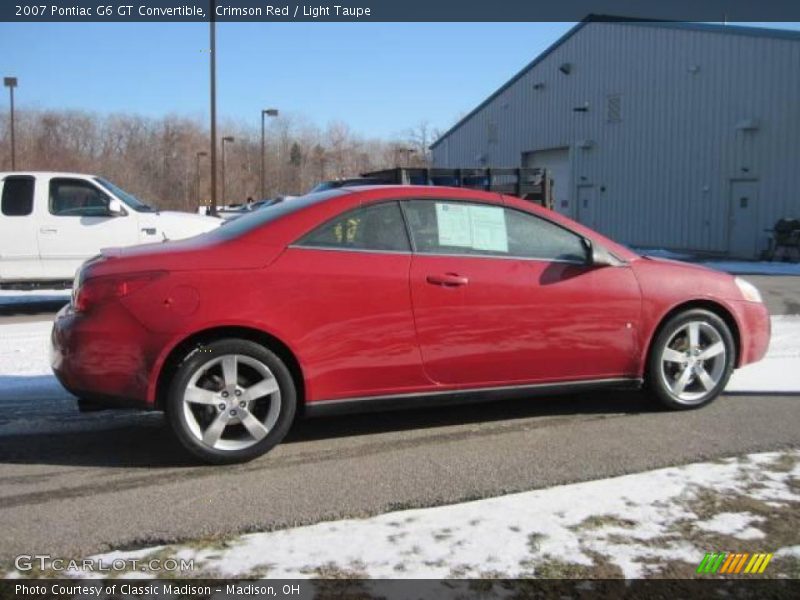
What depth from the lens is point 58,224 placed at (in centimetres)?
1008

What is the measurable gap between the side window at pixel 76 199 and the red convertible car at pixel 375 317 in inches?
246

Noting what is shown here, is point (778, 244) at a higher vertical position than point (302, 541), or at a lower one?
higher

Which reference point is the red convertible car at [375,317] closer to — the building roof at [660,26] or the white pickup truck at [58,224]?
the white pickup truck at [58,224]

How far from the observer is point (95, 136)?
74750mm

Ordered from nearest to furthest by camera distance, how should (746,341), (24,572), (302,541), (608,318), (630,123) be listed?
(24,572) < (302,541) < (608,318) < (746,341) < (630,123)

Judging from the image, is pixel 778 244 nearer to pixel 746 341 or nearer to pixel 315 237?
pixel 746 341

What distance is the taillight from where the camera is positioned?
13.2 feet

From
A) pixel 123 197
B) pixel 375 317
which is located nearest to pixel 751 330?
pixel 375 317

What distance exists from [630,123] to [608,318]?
22.0 meters

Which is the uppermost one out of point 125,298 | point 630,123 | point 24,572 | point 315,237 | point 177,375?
point 630,123

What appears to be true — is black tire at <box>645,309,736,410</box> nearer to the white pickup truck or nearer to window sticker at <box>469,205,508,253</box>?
window sticker at <box>469,205,508,253</box>

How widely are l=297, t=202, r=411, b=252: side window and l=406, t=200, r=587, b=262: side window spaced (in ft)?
0.32

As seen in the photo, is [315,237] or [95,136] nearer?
[315,237]

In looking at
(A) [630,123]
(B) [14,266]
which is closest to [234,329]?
(B) [14,266]
